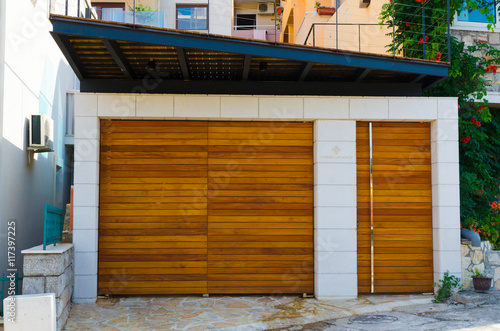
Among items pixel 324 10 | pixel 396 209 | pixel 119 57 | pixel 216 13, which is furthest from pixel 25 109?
pixel 216 13

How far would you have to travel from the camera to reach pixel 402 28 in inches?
458

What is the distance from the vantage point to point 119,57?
28.1ft

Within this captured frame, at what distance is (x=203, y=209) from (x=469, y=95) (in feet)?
22.2

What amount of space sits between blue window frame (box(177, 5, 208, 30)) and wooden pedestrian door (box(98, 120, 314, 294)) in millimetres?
11524

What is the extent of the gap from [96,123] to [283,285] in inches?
183

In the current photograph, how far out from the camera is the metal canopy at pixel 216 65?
7.95 m

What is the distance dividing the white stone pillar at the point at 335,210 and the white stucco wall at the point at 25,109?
571 cm

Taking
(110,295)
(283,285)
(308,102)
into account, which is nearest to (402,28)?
(308,102)

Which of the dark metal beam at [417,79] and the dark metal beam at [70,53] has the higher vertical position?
the dark metal beam at [70,53]

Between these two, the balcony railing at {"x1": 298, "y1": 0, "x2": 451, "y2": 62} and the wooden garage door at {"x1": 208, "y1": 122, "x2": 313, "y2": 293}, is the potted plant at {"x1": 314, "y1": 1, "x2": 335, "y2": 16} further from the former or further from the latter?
the wooden garage door at {"x1": 208, "y1": 122, "x2": 313, "y2": 293}

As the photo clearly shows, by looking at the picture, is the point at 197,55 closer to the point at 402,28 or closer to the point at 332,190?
the point at 332,190

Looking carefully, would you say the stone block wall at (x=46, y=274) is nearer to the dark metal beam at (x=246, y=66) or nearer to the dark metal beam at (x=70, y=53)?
the dark metal beam at (x=70, y=53)

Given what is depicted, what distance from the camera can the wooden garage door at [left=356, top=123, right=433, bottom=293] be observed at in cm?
959

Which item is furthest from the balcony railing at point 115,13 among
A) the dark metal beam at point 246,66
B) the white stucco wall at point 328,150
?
the dark metal beam at point 246,66
